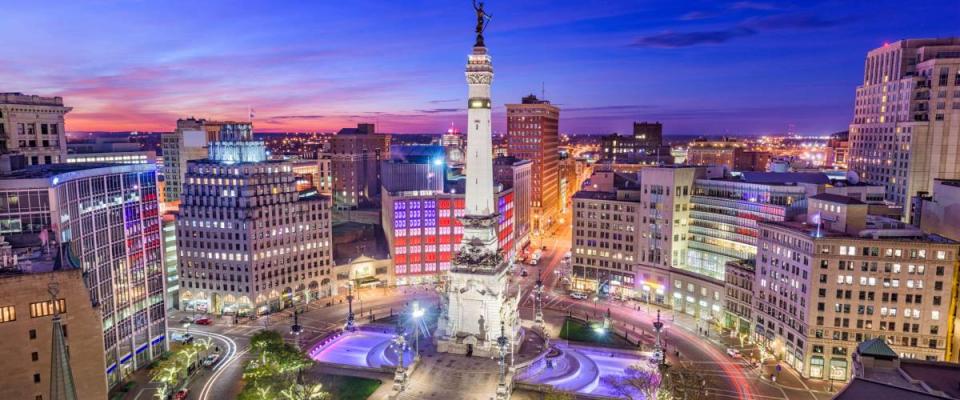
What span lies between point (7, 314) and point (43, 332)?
10.7 feet

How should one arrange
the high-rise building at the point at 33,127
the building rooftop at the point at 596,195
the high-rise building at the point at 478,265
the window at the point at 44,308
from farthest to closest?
the building rooftop at the point at 596,195 < the high-rise building at the point at 33,127 < the high-rise building at the point at 478,265 < the window at the point at 44,308

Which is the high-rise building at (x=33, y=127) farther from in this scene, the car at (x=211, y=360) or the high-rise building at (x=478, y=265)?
the high-rise building at (x=478, y=265)

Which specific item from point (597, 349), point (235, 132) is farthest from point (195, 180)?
point (597, 349)

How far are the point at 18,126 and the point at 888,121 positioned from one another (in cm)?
17536

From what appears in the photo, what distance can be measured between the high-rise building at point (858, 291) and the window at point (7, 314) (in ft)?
322

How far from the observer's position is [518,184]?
182m

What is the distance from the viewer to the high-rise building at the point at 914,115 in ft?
426

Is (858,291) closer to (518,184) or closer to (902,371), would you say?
(902,371)

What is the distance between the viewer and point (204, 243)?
124 meters

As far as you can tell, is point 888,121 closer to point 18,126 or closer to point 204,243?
point 204,243

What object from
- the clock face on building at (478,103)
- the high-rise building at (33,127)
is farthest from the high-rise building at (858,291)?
the high-rise building at (33,127)

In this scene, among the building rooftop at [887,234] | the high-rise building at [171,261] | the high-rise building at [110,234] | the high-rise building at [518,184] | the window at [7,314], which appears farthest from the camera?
the high-rise building at [518,184]

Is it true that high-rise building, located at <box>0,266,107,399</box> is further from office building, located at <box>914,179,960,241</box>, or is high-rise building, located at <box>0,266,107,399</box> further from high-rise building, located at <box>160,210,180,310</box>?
office building, located at <box>914,179,960,241</box>

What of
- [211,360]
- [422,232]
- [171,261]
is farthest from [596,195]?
[171,261]
